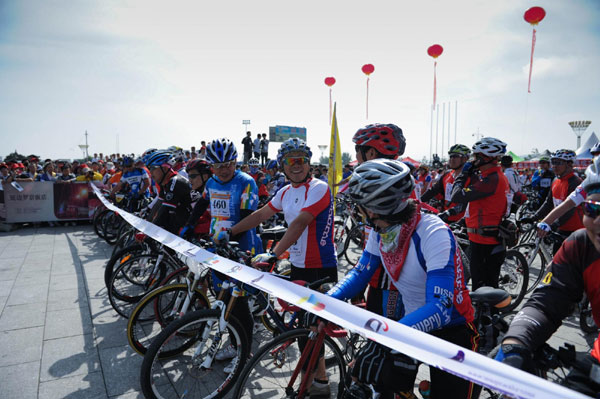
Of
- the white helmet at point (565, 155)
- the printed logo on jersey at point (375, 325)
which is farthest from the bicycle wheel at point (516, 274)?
the printed logo on jersey at point (375, 325)

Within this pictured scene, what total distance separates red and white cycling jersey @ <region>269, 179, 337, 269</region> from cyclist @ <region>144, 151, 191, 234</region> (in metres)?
2.38

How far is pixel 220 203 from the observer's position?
13.5 ft

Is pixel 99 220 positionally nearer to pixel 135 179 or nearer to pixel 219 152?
pixel 135 179

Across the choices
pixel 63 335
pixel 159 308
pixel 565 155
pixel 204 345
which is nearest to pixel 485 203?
pixel 565 155

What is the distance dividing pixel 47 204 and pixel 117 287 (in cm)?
934

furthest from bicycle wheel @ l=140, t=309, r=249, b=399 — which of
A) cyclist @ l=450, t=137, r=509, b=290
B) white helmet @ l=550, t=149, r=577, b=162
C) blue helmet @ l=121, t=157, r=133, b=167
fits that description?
blue helmet @ l=121, t=157, r=133, b=167

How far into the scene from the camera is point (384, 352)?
1771 mm

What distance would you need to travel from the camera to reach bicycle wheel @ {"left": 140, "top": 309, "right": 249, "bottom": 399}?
283 cm

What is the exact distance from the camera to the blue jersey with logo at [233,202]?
4.06 meters

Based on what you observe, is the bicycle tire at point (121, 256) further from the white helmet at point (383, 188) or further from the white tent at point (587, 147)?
the white tent at point (587, 147)

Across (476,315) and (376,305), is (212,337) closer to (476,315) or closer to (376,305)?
(376,305)

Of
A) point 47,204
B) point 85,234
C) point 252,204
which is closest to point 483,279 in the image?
point 252,204

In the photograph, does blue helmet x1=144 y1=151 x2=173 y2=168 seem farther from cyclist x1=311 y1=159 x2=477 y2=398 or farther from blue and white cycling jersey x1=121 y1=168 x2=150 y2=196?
cyclist x1=311 y1=159 x2=477 y2=398

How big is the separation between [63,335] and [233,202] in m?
2.81
